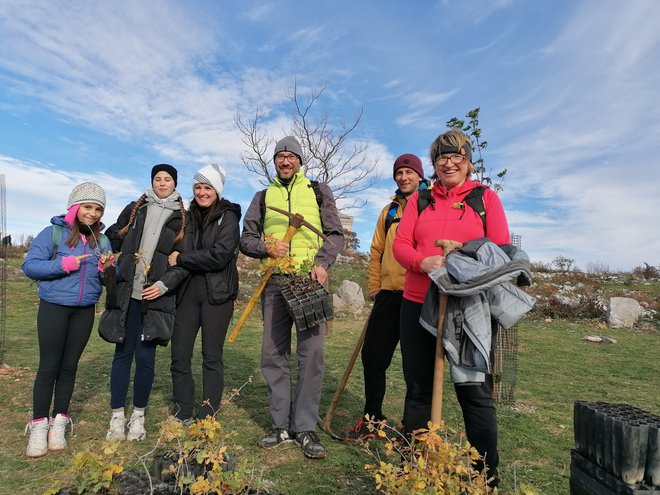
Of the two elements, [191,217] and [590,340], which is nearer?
[191,217]

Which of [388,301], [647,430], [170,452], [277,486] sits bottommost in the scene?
[277,486]

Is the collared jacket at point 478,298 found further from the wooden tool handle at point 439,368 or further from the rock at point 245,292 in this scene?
the rock at point 245,292

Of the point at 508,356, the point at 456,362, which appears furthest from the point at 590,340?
the point at 456,362

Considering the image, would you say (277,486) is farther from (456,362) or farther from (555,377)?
(555,377)

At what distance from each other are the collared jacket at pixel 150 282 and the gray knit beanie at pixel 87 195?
35cm

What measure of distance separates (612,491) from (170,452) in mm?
2114

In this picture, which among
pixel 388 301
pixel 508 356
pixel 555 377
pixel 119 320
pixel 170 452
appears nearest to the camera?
pixel 170 452

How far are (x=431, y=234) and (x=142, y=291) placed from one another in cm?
241

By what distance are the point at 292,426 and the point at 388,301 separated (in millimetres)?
1339

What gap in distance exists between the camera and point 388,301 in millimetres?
3949

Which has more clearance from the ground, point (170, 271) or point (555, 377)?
point (170, 271)

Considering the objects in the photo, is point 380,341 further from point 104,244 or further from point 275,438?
point 104,244

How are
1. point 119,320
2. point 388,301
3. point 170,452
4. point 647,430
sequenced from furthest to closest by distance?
point 388,301
point 119,320
point 170,452
point 647,430

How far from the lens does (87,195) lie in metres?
3.73
